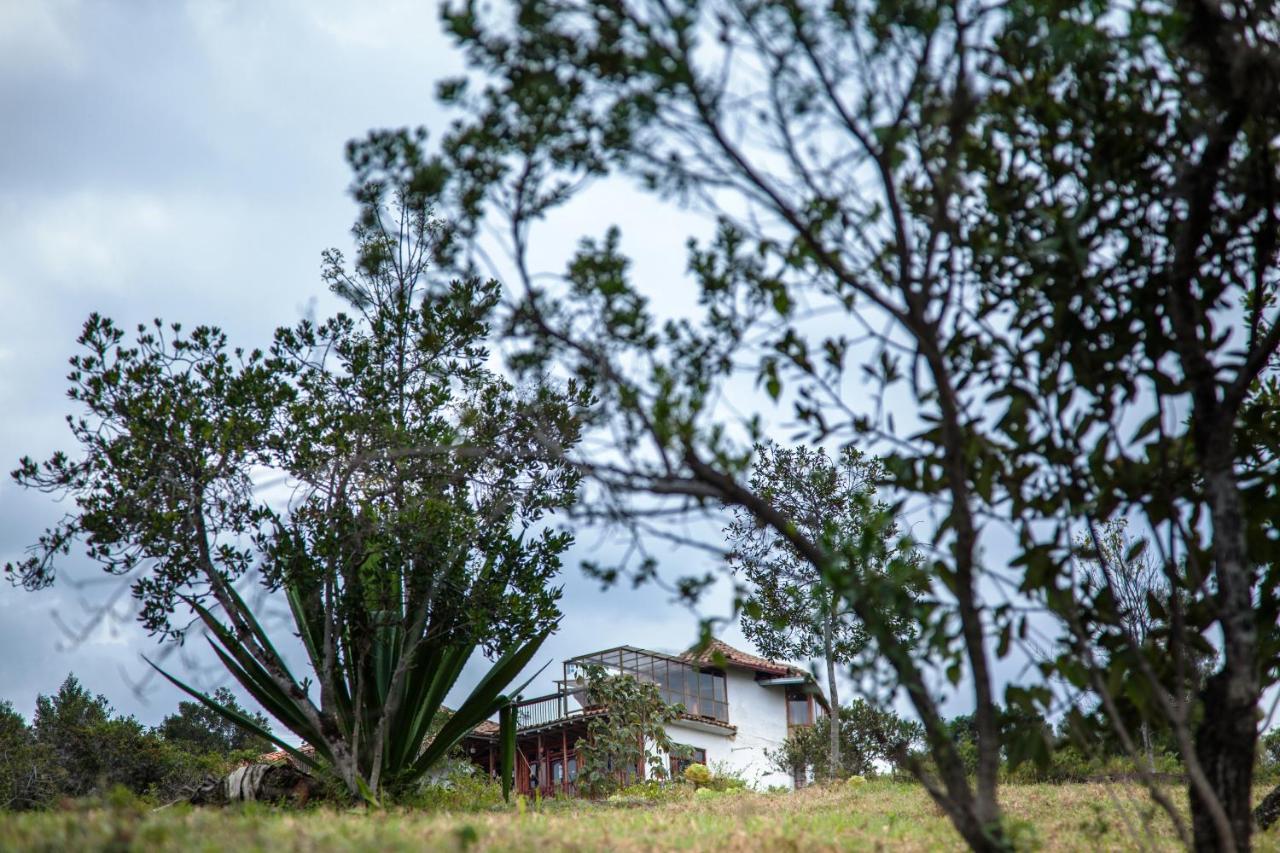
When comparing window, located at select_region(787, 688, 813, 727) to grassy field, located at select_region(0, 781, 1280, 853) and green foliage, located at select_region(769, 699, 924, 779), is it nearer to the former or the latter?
→ green foliage, located at select_region(769, 699, 924, 779)

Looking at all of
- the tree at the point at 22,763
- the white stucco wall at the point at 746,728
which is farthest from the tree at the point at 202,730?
the white stucco wall at the point at 746,728

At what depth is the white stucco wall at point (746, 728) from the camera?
30.4m

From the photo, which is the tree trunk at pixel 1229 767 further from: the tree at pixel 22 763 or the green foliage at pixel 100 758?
the green foliage at pixel 100 758

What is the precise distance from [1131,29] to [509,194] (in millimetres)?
2403

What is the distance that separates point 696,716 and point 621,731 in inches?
508

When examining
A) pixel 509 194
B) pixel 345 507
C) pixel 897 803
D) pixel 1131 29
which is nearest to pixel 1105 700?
pixel 1131 29

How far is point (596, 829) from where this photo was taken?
5.83 m

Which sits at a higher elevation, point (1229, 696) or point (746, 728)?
point (1229, 696)

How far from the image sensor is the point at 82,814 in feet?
14.6

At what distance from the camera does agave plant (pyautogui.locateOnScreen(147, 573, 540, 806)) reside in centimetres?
904

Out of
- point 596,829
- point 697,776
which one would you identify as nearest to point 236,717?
point 596,829

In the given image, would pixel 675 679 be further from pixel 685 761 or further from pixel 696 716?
pixel 685 761

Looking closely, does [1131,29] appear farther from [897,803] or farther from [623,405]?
[897,803]

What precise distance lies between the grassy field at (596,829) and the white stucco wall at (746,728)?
21.7 meters
